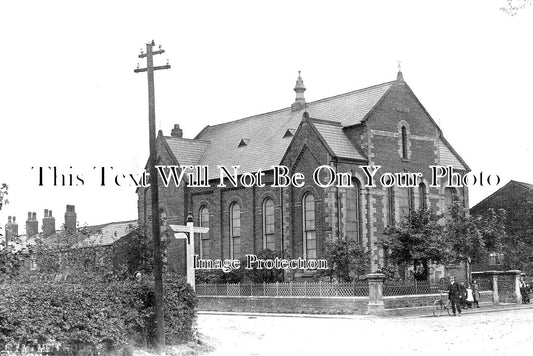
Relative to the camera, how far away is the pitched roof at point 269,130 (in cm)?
4297

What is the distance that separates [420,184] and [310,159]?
7796mm

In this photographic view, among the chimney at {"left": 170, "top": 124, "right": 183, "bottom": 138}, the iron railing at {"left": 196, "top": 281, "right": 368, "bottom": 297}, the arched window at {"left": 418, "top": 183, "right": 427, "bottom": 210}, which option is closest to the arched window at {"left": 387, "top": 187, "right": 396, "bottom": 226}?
the arched window at {"left": 418, "top": 183, "right": 427, "bottom": 210}

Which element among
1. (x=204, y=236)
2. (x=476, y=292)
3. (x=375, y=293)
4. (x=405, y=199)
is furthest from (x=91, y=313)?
(x=204, y=236)

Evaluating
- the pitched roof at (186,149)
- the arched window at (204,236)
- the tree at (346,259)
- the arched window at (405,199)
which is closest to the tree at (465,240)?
the tree at (346,259)

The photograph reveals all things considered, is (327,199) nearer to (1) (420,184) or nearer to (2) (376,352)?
(1) (420,184)

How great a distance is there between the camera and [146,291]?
1842cm

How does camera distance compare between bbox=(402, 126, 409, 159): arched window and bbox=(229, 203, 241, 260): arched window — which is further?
bbox=(229, 203, 241, 260): arched window

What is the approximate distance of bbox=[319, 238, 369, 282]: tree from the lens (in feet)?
Result: 116

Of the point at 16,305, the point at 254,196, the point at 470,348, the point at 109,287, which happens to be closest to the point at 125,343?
the point at 109,287

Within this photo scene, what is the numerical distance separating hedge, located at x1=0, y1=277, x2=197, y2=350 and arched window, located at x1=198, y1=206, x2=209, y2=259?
29.1 metres

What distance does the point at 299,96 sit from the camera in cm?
5062

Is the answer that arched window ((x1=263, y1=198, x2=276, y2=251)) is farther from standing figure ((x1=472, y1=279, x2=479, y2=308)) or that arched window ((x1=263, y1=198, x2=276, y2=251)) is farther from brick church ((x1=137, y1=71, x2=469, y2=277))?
standing figure ((x1=472, y1=279, x2=479, y2=308))

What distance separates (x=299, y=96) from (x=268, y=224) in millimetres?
10408

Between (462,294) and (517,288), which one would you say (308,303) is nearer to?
(462,294)
